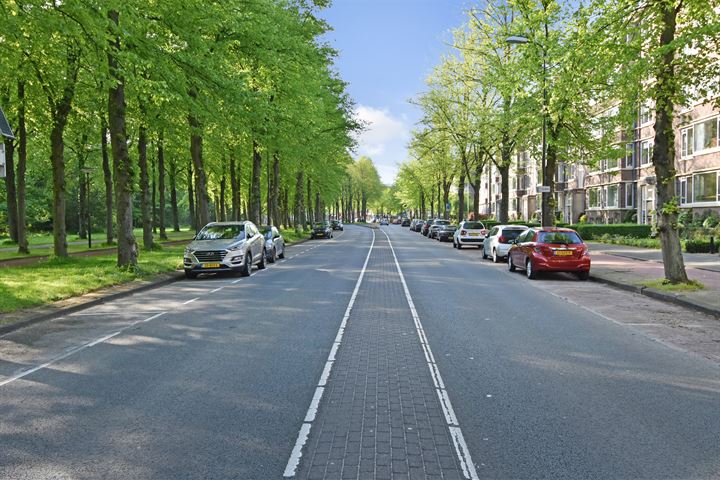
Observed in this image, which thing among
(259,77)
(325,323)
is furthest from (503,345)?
(259,77)

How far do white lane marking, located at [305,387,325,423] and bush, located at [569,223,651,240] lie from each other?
104 ft

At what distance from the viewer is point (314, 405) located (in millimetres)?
5207

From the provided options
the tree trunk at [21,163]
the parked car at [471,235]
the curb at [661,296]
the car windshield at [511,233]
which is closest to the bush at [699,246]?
the car windshield at [511,233]

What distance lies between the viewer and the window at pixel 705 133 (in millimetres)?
32469

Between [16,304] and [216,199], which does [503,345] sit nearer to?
[16,304]

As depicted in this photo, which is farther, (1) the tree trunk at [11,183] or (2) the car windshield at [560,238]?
(1) the tree trunk at [11,183]

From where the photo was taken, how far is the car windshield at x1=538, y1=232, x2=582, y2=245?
1678 centimetres

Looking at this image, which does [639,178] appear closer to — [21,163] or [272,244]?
[272,244]

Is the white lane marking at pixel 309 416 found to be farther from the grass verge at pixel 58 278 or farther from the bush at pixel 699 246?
the bush at pixel 699 246

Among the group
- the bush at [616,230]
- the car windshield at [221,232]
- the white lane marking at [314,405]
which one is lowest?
the white lane marking at [314,405]

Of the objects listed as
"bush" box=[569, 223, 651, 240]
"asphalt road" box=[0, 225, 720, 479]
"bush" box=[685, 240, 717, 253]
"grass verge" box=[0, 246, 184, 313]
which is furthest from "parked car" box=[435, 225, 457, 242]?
"asphalt road" box=[0, 225, 720, 479]

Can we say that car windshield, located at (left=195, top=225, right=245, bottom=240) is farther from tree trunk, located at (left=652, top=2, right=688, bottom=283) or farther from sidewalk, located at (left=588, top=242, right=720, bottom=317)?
tree trunk, located at (left=652, top=2, right=688, bottom=283)

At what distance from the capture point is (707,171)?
33.2m

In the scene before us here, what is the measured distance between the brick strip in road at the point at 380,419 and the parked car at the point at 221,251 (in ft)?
30.5
